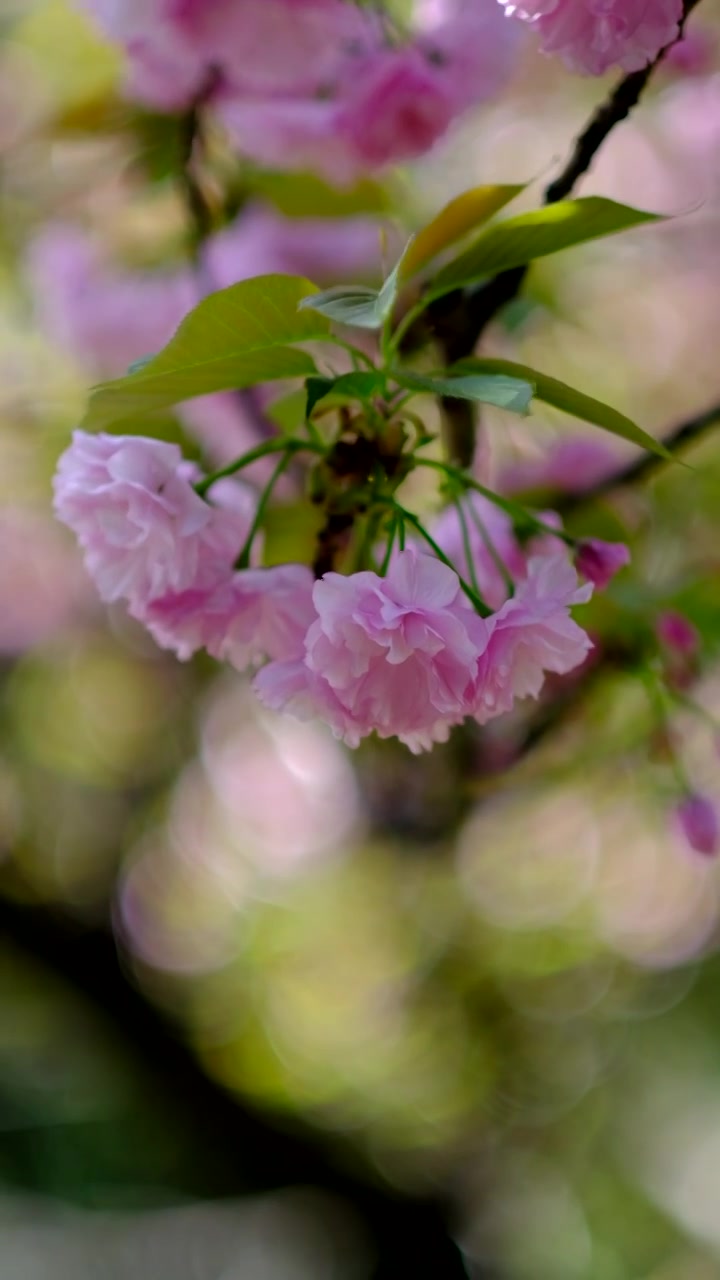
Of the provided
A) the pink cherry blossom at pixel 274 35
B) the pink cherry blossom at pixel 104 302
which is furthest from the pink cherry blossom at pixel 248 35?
the pink cherry blossom at pixel 104 302

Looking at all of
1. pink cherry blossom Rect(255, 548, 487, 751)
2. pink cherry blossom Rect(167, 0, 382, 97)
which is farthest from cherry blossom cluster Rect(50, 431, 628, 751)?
pink cherry blossom Rect(167, 0, 382, 97)

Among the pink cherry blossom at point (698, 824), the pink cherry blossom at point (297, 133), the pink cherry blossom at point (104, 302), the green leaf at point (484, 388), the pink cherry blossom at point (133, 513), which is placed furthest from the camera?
the pink cherry blossom at point (104, 302)

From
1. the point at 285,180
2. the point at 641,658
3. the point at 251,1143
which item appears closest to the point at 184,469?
the point at 641,658

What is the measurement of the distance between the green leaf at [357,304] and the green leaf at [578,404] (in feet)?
0.21

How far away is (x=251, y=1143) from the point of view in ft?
4.84

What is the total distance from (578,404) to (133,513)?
19 cm

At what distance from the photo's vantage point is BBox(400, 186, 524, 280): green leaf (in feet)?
1.46

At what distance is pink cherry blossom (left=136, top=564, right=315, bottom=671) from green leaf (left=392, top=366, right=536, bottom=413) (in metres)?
0.12

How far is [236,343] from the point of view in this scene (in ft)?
1.30

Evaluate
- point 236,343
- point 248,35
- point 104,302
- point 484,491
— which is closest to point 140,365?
point 236,343

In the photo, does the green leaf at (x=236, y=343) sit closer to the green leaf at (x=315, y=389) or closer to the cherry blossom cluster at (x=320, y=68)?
the green leaf at (x=315, y=389)

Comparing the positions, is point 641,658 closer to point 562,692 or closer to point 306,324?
point 562,692

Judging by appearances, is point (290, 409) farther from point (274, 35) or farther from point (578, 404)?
point (274, 35)

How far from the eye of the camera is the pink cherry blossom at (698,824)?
2.12 ft
